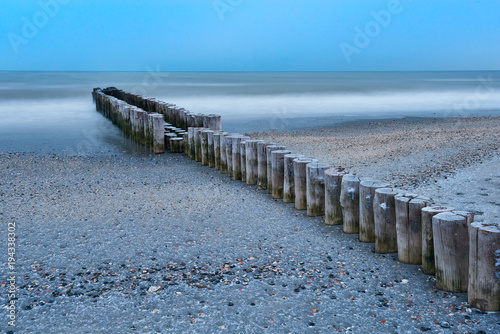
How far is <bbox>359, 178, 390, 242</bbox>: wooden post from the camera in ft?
15.8

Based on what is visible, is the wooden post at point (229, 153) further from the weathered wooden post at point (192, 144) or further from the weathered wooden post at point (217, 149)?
the weathered wooden post at point (192, 144)

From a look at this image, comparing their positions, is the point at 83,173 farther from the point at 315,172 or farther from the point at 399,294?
the point at 399,294

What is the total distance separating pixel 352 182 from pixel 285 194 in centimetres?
161

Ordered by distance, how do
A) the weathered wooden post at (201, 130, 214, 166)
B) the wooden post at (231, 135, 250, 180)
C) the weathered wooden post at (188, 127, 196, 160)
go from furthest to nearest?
the weathered wooden post at (188, 127, 196, 160) → the weathered wooden post at (201, 130, 214, 166) → the wooden post at (231, 135, 250, 180)

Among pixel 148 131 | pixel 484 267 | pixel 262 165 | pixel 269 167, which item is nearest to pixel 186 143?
pixel 148 131

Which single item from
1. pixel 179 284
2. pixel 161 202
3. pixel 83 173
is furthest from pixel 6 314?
pixel 83 173

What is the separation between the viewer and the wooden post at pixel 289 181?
6.39m

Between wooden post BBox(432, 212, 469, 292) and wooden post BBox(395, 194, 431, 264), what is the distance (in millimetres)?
375

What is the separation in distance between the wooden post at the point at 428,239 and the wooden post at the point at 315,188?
174 centimetres

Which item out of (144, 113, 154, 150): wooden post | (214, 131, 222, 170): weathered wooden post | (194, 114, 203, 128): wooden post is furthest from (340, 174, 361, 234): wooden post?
(144, 113, 154, 150): wooden post

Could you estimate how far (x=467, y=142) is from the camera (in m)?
10.9

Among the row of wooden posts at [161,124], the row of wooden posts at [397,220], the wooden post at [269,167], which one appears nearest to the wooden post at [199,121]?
the row of wooden posts at [161,124]

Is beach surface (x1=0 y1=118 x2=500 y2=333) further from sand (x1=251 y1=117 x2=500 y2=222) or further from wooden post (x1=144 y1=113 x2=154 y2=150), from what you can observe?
wooden post (x1=144 y1=113 x2=154 y2=150)
